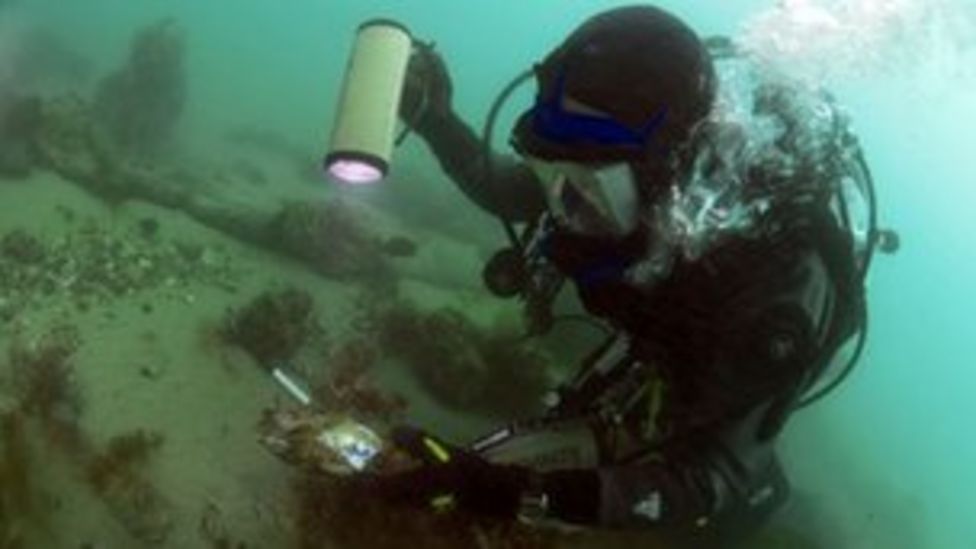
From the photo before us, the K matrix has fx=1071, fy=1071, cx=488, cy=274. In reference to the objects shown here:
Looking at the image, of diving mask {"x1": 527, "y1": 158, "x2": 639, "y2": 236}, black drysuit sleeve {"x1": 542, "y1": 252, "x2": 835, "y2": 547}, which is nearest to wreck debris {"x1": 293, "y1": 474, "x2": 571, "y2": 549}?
black drysuit sleeve {"x1": 542, "y1": 252, "x2": 835, "y2": 547}

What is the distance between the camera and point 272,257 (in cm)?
987

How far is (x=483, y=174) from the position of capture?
23.5 feet

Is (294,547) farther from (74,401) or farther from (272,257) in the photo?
(272,257)

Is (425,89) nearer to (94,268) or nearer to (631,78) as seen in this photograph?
(631,78)

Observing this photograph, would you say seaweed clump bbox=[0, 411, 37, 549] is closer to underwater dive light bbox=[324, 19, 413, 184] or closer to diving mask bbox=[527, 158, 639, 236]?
underwater dive light bbox=[324, 19, 413, 184]

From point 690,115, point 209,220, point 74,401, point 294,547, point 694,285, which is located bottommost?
point 294,547

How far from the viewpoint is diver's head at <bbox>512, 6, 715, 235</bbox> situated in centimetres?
491

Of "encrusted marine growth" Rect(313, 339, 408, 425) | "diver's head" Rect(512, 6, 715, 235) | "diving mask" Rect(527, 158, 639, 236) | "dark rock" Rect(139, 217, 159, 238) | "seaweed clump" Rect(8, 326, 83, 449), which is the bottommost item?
"seaweed clump" Rect(8, 326, 83, 449)

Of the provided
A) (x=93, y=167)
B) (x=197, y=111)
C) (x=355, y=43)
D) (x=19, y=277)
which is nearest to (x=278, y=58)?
(x=197, y=111)

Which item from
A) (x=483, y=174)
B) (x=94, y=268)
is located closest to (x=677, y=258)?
(x=483, y=174)

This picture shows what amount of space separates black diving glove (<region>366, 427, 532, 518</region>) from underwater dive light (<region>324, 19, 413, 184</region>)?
1.32 metres

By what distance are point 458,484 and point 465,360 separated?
3225mm

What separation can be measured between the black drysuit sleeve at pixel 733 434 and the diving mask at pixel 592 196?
676mm

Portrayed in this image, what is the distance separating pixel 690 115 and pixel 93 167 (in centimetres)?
796
